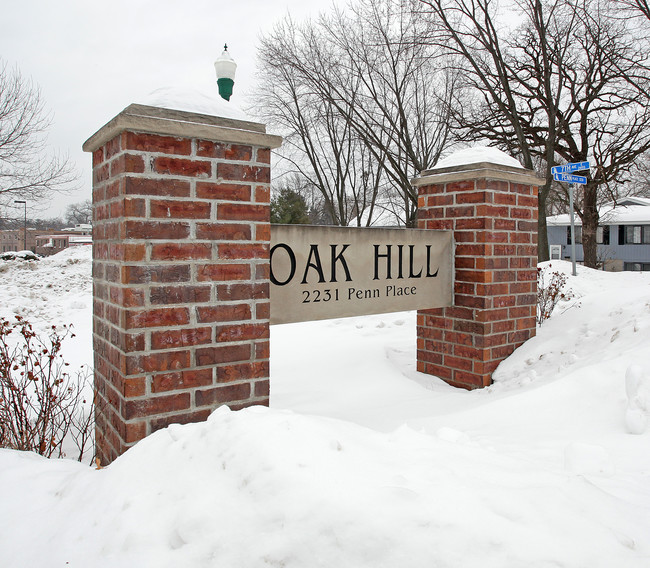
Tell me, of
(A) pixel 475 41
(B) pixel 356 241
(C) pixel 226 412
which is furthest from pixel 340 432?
(A) pixel 475 41

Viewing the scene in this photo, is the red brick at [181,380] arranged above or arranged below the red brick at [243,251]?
below

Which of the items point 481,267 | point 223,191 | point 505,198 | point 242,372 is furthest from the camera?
point 505,198

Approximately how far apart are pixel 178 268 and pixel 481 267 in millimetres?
2490

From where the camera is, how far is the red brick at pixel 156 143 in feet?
7.43

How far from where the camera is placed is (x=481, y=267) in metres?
3.97

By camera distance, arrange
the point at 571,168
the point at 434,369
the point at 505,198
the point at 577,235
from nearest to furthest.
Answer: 1. the point at 505,198
2. the point at 434,369
3. the point at 571,168
4. the point at 577,235

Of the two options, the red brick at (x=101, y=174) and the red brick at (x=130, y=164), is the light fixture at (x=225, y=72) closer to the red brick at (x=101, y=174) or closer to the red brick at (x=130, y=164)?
the red brick at (x=101, y=174)

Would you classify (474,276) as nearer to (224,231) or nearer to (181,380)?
(224,231)

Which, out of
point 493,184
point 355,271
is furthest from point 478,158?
point 355,271

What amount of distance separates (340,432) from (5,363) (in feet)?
6.23

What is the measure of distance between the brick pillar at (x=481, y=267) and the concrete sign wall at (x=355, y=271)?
0.19m

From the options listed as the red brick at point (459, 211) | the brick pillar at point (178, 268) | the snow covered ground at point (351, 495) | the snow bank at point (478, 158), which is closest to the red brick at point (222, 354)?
the brick pillar at point (178, 268)

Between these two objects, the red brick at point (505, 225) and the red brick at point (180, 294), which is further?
the red brick at point (505, 225)

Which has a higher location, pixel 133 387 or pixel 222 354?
pixel 222 354
